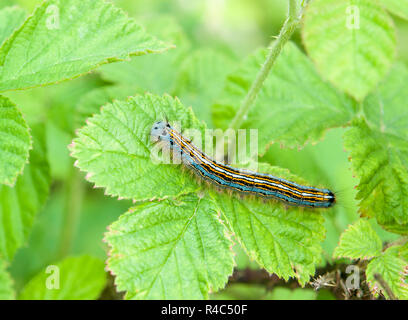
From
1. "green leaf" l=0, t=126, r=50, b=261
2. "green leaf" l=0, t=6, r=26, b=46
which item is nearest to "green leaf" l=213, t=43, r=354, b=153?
"green leaf" l=0, t=126, r=50, b=261

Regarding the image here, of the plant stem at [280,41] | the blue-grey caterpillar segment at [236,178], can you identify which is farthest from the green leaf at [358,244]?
the plant stem at [280,41]

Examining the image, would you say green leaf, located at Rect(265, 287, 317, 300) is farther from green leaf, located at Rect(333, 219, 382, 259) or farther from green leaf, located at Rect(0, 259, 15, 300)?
green leaf, located at Rect(0, 259, 15, 300)

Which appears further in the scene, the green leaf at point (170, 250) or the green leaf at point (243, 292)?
the green leaf at point (243, 292)

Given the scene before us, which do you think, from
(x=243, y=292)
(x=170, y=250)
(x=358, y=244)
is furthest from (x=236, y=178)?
(x=243, y=292)

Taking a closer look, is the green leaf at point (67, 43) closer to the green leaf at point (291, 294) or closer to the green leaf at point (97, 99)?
the green leaf at point (97, 99)

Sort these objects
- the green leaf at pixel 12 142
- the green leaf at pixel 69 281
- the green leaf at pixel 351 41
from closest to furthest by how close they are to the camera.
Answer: the green leaf at pixel 351 41 → the green leaf at pixel 12 142 → the green leaf at pixel 69 281
